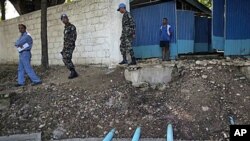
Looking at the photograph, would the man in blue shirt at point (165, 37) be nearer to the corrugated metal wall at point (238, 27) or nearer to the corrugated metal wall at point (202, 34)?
the corrugated metal wall at point (238, 27)

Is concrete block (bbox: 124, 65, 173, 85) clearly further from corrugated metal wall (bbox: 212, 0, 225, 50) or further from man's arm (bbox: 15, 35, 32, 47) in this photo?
corrugated metal wall (bbox: 212, 0, 225, 50)

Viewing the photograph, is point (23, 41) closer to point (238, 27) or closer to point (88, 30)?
point (88, 30)

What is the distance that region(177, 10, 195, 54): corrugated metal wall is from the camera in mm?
10916

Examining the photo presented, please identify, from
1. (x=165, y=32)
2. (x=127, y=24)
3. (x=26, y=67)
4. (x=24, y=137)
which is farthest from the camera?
(x=165, y=32)

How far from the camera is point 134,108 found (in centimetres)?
717

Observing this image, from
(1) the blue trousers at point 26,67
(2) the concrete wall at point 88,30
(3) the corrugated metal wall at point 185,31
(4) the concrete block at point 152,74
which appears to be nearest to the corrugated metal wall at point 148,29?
(3) the corrugated metal wall at point 185,31

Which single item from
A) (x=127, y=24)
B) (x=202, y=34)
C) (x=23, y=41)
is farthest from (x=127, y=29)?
(x=202, y=34)

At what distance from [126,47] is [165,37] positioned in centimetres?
168

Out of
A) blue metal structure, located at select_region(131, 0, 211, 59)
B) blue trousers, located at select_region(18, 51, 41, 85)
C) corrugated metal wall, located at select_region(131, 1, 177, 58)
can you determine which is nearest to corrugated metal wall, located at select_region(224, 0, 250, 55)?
blue metal structure, located at select_region(131, 0, 211, 59)

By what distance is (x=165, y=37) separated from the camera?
10.2 metres

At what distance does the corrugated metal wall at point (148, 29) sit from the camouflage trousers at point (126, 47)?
151 centimetres

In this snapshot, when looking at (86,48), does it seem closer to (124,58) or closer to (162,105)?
(124,58)

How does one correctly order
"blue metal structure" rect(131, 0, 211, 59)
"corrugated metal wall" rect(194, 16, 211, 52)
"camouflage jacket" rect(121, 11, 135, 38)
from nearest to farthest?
"camouflage jacket" rect(121, 11, 135, 38), "blue metal structure" rect(131, 0, 211, 59), "corrugated metal wall" rect(194, 16, 211, 52)

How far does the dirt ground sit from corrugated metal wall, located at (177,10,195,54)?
267 cm
